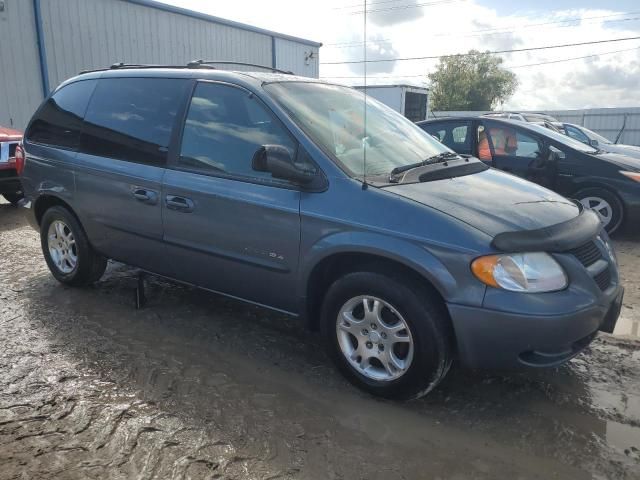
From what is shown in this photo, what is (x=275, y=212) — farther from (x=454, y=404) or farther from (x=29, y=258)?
(x=29, y=258)

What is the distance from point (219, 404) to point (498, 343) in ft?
4.95

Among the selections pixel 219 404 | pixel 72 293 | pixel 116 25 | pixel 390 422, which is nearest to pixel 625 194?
pixel 390 422

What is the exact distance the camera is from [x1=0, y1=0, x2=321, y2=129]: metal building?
11484mm

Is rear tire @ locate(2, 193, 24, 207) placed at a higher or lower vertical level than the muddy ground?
higher

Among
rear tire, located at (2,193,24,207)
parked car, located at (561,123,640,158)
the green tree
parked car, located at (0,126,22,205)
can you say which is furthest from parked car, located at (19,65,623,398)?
the green tree

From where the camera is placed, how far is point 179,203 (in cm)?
344

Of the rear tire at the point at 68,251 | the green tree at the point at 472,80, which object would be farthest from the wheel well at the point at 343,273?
the green tree at the point at 472,80

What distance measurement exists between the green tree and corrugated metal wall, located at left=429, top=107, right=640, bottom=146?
36377mm

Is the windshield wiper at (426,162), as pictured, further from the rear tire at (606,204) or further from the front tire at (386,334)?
the rear tire at (606,204)

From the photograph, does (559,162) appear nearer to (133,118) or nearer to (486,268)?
(486,268)

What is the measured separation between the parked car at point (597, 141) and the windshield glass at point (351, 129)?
5339mm

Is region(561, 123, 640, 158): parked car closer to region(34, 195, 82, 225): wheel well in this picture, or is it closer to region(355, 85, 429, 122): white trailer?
region(34, 195, 82, 225): wheel well

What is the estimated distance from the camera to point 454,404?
9.50ft

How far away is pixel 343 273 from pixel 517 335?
0.98 m
